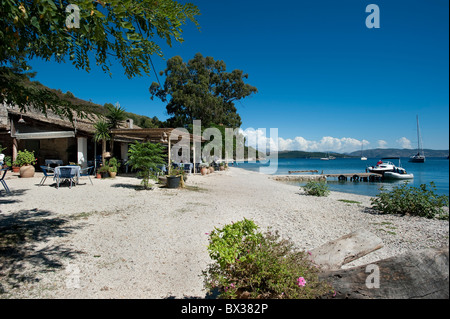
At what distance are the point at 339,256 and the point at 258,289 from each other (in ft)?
4.23

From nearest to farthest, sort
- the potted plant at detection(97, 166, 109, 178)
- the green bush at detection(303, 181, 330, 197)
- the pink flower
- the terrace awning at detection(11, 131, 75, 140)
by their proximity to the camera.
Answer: the pink flower < the green bush at detection(303, 181, 330, 197) < the potted plant at detection(97, 166, 109, 178) < the terrace awning at detection(11, 131, 75, 140)

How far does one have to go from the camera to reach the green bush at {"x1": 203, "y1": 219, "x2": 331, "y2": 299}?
203 cm

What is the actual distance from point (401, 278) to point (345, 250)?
140cm

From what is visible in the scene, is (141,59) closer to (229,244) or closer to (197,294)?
(229,244)

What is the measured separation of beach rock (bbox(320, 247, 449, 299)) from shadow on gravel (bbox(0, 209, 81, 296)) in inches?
149

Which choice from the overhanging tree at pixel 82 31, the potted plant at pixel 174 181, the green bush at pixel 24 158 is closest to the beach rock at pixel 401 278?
the overhanging tree at pixel 82 31

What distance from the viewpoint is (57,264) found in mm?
3590

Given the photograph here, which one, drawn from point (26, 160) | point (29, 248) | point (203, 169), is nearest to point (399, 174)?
point (203, 169)

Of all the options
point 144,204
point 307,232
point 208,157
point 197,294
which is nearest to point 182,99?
point 208,157

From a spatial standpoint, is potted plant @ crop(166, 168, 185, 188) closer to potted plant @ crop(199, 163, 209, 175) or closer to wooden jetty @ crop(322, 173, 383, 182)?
potted plant @ crop(199, 163, 209, 175)

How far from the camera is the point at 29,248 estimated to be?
4.02 m

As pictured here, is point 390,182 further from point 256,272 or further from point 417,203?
point 256,272
